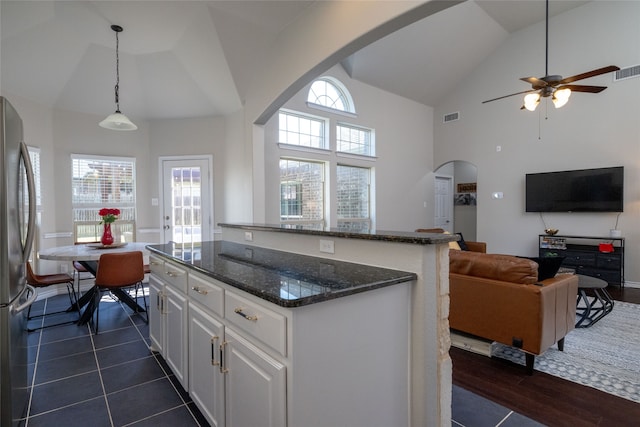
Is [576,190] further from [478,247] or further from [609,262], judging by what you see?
[478,247]

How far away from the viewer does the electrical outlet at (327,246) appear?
1902 mm

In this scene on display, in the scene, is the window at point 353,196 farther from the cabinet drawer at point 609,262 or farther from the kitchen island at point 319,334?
the kitchen island at point 319,334

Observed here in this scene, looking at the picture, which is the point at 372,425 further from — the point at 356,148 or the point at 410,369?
the point at 356,148

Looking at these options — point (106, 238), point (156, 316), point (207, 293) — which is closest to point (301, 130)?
point (106, 238)

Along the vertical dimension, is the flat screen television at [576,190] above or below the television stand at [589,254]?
above

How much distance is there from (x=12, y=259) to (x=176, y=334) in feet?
3.18

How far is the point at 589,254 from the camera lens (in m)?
5.23

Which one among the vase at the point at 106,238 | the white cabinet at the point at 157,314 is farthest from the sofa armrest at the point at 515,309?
the vase at the point at 106,238

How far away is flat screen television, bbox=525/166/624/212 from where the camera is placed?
5.23 m

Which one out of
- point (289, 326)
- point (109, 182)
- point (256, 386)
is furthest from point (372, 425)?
point (109, 182)

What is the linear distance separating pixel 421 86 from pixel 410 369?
685 centimetres

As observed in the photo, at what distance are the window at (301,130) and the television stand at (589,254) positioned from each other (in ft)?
15.1

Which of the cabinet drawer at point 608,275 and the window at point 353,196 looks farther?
the window at point 353,196

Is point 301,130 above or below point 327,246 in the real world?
above
